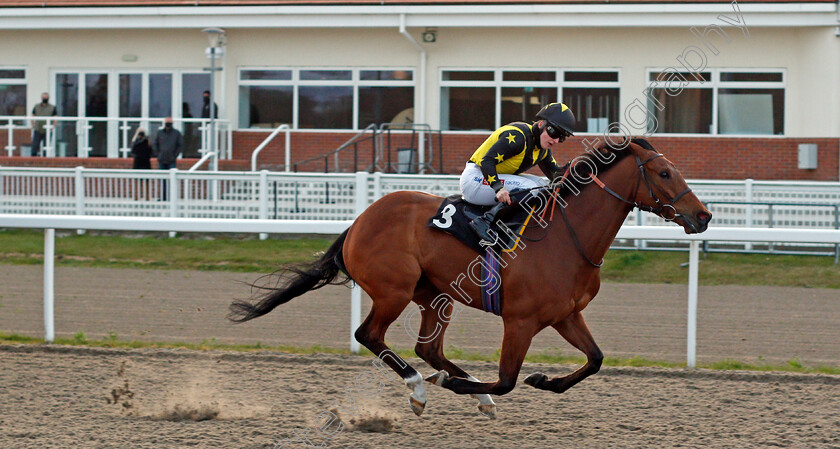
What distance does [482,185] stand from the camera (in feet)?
15.7

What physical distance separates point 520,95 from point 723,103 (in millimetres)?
3295

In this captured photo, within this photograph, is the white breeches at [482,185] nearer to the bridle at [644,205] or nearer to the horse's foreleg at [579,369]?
the bridle at [644,205]

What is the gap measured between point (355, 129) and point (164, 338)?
9.75 meters

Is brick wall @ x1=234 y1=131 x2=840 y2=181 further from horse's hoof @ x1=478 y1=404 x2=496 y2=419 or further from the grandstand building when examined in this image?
horse's hoof @ x1=478 y1=404 x2=496 y2=419

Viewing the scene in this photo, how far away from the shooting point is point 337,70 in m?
16.4

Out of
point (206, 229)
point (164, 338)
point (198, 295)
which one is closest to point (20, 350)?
point (164, 338)

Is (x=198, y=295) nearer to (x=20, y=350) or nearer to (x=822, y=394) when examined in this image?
(x=20, y=350)

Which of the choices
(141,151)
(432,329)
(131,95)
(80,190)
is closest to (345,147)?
(141,151)

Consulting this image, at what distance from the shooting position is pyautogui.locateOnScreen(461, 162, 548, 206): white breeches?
478 cm

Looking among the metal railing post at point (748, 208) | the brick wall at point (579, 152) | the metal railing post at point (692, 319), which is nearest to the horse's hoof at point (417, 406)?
the metal railing post at point (692, 319)

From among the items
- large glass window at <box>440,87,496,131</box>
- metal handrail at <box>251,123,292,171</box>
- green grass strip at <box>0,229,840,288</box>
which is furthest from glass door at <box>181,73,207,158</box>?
green grass strip at <box>0,229,840,288</box>

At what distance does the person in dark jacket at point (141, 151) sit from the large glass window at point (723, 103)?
7.90m

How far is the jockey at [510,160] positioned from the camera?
4625 mm

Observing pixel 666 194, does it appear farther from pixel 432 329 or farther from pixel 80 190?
pixel 80 190
